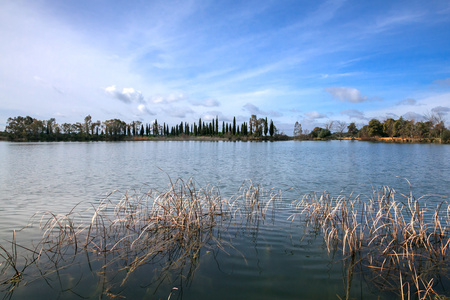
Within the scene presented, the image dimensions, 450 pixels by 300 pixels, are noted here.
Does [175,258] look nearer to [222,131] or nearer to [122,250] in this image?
[122,250]

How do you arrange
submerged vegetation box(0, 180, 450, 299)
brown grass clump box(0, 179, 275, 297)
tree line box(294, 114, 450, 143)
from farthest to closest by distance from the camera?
1. tree line box(294, 114, 450, 143)
2. brown grass clump box(0, 179, 275, 297)
3. submerged vegetation box(0, 180, 450, 299)

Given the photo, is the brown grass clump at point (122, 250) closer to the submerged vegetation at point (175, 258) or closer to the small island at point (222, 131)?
the submerged vegetation at point (175, 258)

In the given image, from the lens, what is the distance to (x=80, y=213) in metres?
8.00

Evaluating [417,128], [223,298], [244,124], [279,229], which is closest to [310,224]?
[279,229]

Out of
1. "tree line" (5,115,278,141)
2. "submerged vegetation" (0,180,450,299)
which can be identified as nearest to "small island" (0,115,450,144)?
"tree line" (5,115,278,141)

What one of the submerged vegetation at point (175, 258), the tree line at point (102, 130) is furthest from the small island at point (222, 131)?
the submerged vegetation at point (175, 258)

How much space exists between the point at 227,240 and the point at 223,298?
2.07 metres

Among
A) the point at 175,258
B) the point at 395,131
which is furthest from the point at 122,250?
the point at 395,131

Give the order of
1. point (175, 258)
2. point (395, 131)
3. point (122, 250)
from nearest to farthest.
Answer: point (175, 258) → point (122, 250) → point (395, 131)

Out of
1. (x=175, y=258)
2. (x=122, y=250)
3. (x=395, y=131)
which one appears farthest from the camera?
(x=395, y=131)

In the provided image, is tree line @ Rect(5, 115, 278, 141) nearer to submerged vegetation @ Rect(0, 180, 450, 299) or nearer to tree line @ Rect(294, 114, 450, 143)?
tree line @ Rect(294, 114, 450, 143)

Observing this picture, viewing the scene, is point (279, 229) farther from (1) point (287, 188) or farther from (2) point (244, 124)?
(2) point (244, 124)

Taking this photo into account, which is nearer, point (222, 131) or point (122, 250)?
point (122, 250)

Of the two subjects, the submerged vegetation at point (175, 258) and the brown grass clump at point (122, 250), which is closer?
the submerged vegetation at point (175, 258)
